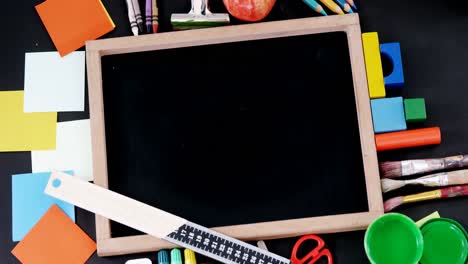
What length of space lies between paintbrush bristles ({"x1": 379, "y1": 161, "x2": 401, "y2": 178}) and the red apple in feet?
0.97

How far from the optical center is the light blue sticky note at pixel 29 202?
3.01 feet

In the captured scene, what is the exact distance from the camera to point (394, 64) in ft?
2.97

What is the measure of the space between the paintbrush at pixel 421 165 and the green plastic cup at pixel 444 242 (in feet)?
0.25

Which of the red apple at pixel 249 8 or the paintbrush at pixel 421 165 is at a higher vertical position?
the red apple at pixel 249 8

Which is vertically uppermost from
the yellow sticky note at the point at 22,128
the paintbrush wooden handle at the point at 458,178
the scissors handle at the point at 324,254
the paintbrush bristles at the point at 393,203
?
the yellow sticky note at the point at 22,128

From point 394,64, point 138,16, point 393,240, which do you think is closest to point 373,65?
point 394,64

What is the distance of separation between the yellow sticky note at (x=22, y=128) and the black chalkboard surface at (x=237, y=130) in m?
0.11

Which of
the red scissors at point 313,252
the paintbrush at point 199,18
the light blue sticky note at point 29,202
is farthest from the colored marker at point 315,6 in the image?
the light blue sticky note at point 29,202

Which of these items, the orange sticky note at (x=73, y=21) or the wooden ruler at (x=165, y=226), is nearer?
the wooden ruler at (x=165, y=226)

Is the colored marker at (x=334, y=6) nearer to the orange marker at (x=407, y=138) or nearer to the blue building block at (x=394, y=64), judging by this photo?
the blue building block at (x=394, y=64)

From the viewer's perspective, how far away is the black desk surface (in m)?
0.89

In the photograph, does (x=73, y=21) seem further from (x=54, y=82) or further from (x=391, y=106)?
(x=391, y=106)

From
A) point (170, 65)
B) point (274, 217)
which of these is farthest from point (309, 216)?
point (170, 65)

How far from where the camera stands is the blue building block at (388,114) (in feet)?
2.91
